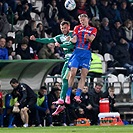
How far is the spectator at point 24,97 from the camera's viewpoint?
87.7ft

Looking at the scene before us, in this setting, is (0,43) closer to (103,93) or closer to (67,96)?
(103,93)

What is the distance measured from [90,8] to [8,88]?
6727 mm

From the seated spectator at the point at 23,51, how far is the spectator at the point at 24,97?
2206mm

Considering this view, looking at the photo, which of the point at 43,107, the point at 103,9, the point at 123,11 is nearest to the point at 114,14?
the point at 103,9

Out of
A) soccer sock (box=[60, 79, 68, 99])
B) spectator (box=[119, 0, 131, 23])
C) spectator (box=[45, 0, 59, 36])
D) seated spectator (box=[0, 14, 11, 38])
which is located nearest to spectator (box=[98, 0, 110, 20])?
spectator (box=[119, 0, 131, 23])

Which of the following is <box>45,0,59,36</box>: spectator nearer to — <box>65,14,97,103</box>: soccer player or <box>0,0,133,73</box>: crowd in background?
<box>0,0,133,73</box>: crowd in background

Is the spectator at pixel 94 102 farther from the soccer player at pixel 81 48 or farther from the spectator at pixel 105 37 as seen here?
the soccer player at pixel 81 48

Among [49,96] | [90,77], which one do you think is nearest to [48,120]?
[49,96]

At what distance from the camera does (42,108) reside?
2755 cm

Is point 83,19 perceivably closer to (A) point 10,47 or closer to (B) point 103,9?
(A) point 10,47

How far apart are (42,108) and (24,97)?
90cm

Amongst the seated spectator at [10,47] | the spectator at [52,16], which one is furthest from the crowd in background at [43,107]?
the spectator at [52,16]

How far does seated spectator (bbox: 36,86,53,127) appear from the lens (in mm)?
27448

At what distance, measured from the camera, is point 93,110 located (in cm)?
2795
